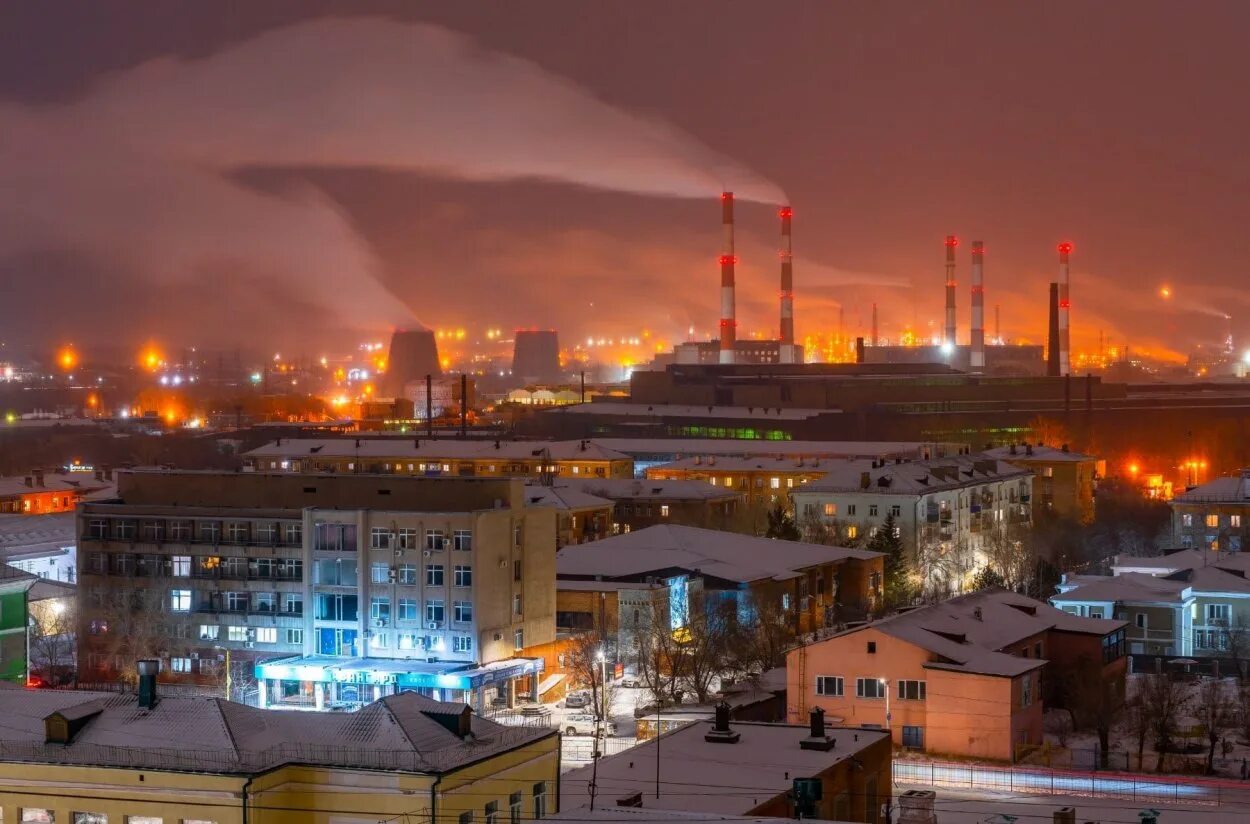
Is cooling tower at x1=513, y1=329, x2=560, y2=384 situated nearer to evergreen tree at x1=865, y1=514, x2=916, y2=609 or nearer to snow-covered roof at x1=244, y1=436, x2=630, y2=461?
snow-covered roof at x1=244, y1=436, x2=630, y2=461

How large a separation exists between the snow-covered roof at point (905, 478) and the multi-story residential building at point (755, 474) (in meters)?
2.12

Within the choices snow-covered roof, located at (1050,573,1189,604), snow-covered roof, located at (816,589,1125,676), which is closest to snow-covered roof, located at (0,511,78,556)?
snow-covered roof, located at (816,589,1125,676)

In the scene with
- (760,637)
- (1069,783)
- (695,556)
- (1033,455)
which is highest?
(1033,455)

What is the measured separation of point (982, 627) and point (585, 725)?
339cm

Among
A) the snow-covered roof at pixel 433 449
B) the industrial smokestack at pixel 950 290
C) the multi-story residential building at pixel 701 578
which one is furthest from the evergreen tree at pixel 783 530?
the industrial smokestack at pixel 950 290

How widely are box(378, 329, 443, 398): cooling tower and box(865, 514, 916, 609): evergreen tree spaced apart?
44378mm

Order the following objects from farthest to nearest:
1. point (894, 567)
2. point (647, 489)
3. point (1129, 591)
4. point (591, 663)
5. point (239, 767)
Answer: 1. point (647, 489)
2. point (894, 567)
3. point (1129, 591)
4. point (591, 663)
5. point (239, 767)

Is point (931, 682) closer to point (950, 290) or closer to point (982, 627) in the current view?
point (982, 627)

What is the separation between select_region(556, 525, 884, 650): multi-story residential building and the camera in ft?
58.5

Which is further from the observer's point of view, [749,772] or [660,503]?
[660,503]

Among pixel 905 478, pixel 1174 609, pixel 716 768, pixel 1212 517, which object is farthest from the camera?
pixel 905 478

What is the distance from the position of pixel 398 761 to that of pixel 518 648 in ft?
30.8

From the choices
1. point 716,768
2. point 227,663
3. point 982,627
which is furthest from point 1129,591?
point 716,768

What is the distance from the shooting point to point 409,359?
221 ft
